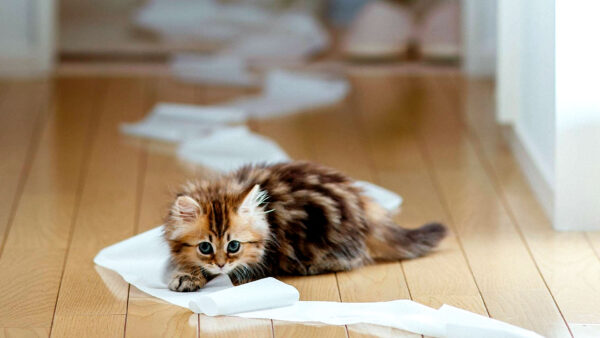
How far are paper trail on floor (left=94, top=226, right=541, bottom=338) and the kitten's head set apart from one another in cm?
6

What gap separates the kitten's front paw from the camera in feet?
6.73

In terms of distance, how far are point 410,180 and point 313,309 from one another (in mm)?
982

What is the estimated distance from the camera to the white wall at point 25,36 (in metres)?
4.14

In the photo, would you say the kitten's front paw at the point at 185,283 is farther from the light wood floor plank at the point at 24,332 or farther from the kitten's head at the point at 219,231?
the light wood floor plank at the point at 24,332

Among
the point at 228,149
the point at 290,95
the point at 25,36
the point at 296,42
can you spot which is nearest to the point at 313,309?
the point at 228,149

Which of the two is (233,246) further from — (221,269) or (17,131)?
(17,131)

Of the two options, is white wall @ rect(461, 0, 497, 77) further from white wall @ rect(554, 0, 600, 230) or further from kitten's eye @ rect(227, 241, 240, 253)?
kitten's eye @ rect(227, 241, 240, 253)

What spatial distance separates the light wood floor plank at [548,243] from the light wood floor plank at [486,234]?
0.09 feet

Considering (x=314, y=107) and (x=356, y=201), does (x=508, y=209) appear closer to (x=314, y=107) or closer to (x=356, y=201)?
(x=356, y=201)

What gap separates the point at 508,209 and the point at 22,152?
4.90 feet

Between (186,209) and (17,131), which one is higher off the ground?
(186,209)

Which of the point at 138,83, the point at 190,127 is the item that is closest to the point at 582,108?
the point at 190,127

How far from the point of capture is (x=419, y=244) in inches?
89.7

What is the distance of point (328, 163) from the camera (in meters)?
3.06
